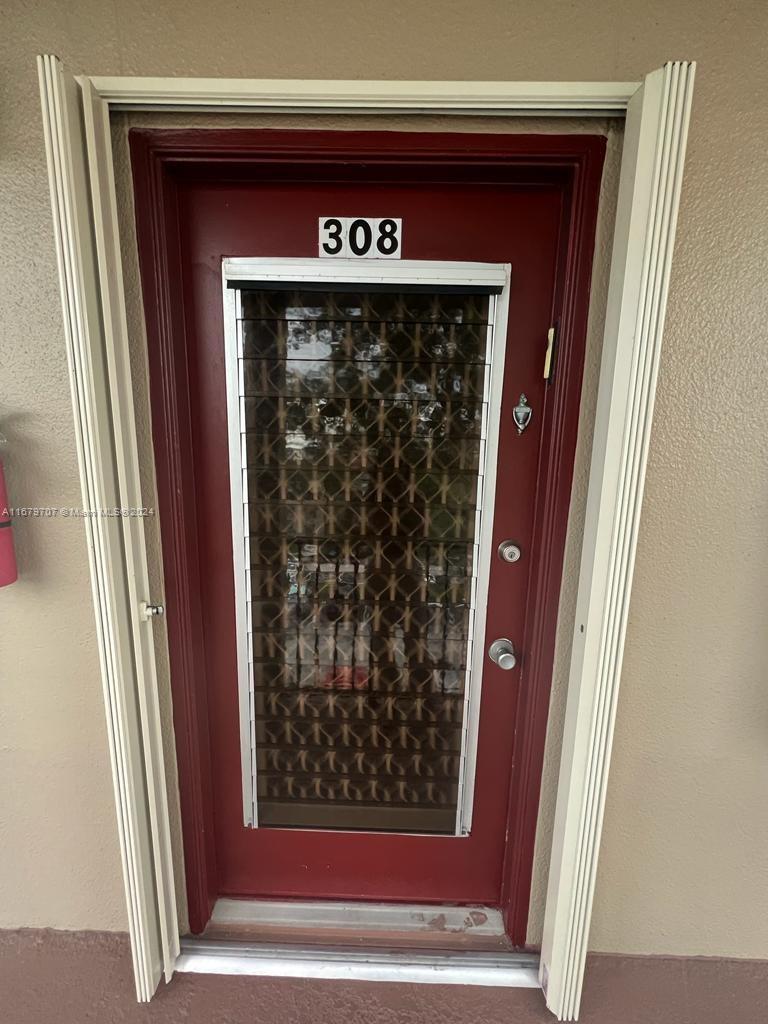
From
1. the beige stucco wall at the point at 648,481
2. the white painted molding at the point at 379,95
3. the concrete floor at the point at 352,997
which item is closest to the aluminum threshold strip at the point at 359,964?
→ the concrete floor at the point at 352,997

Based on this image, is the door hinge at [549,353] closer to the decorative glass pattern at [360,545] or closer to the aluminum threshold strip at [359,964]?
the decorative glass pattern at [360,545]

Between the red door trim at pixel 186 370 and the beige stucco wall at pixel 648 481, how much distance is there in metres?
0.12

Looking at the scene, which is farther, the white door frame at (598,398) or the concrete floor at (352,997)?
the concrete floor at (352,997)

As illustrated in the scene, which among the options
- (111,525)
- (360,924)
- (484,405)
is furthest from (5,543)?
(360,924)

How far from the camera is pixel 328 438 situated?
1.38m

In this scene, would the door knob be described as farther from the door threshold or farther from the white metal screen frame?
the door threshold

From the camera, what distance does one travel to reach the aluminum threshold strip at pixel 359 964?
1.48m

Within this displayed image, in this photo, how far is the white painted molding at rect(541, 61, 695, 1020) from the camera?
0.99 metres

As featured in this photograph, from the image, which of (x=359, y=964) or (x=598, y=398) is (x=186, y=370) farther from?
(x=359, y=964)

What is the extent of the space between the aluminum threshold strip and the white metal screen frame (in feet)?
1.27

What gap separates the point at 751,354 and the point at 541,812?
4.49 ft

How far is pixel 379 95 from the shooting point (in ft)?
3.46

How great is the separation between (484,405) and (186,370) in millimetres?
805

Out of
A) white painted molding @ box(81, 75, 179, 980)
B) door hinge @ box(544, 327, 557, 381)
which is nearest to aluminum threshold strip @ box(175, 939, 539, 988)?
white painted molding @ box(81, 75, 179, 980)
